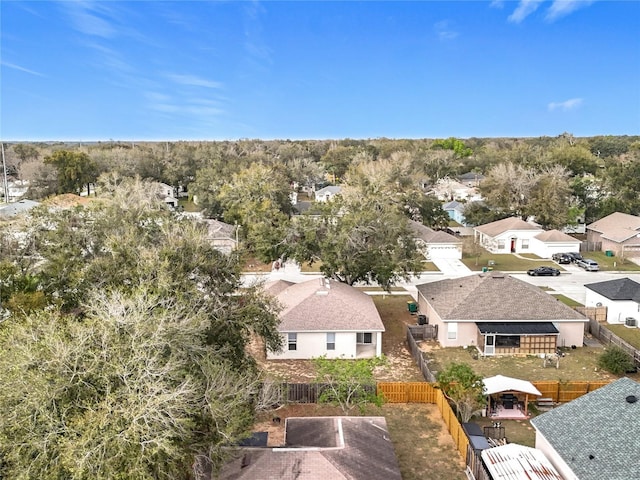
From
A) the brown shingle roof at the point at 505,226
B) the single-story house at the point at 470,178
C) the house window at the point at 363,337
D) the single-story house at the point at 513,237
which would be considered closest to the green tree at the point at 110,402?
the house window at the point at 363,337

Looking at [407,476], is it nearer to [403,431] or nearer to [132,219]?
[403,431]

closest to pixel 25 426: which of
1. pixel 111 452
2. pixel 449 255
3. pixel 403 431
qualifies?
pixel 111 452

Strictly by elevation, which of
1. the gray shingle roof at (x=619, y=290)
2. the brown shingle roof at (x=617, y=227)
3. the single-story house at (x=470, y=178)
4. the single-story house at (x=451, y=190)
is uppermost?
the single-story house at (x=470, y=178)

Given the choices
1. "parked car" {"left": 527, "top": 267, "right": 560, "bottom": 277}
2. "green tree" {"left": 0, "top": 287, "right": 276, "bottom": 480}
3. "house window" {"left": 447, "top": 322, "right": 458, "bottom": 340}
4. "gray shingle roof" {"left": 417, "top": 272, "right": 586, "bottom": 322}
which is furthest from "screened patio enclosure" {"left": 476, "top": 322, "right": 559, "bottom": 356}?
"parked car" {"left": 527, "top": 267, "right": 560, "bottom": 277}

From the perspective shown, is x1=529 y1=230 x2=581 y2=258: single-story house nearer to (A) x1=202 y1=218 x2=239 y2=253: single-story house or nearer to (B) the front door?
(B) the front door

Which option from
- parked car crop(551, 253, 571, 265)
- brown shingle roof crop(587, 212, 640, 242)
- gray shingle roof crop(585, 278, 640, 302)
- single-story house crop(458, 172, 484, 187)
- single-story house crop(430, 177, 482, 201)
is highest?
single-story house crop(458, 172, 484, 187)

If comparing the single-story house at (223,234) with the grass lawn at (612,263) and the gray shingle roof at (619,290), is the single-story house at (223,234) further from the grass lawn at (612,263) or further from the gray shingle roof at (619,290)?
the grass lawn at (612,263)
